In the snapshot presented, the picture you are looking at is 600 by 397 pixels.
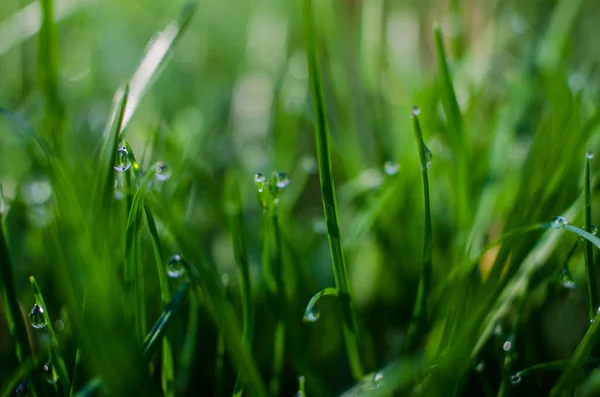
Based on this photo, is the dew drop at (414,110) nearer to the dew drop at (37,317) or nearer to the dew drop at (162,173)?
the dew drop at (162,173)

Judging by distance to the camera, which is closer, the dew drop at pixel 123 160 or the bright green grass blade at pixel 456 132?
the dew drop at pixel 123 160

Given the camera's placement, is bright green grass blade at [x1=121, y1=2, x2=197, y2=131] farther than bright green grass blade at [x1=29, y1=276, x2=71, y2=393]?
Yes

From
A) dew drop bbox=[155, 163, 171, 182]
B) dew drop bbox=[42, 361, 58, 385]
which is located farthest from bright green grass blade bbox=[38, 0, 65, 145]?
dew drop bbox=[42, 361, 58, 385]

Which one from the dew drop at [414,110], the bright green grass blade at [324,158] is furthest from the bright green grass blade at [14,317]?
the dew drop at [414,110]

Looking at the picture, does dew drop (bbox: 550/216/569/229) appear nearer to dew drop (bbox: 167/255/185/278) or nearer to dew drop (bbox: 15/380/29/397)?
dew drop (bbox: 167/255/185/278)

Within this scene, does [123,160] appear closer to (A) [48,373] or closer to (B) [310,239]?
(A) [48,373]

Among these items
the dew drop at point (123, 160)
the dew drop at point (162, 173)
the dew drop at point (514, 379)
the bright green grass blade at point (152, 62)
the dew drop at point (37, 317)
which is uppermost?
the bright green grass blade at point (152, 62)

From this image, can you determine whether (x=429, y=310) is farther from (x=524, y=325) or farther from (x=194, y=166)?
(x=194, y=166)

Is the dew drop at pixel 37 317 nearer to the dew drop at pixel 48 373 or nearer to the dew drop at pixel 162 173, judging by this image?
the dew drop at pixel 48 373

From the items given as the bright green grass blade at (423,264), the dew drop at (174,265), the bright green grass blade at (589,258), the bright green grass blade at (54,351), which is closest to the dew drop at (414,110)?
the bright green grass blade at (423,264)

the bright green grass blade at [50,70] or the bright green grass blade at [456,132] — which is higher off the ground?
the bright green grass blade at [50,70]
